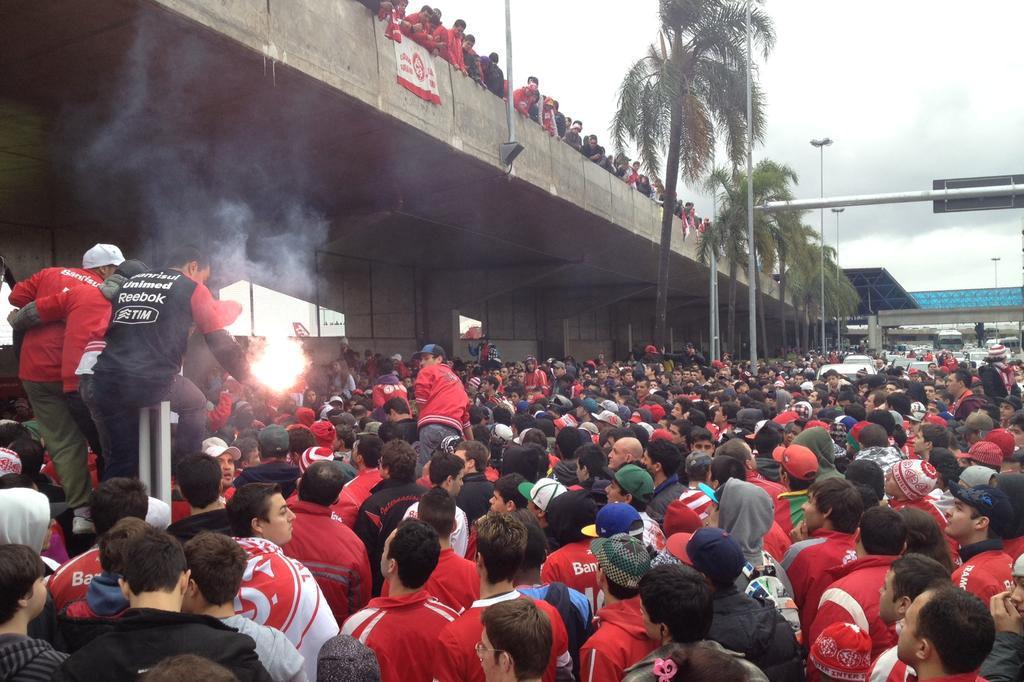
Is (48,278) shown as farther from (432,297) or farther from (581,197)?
(432,297)

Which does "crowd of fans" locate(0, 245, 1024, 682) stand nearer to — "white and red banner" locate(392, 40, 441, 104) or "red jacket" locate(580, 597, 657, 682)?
"red jacket" locate(580, 597, 657, 682)

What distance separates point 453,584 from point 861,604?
6.47 ft

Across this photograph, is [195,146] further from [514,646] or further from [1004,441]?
[514,646]

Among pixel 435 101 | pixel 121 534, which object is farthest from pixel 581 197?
pixel 121 534

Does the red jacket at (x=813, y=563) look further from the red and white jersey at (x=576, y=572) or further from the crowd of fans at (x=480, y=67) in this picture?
the crowd of fans at (x=480, y=67)

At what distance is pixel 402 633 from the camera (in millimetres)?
3510

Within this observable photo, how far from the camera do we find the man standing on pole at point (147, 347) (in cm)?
445

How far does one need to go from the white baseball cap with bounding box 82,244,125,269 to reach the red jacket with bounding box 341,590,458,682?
2.96m

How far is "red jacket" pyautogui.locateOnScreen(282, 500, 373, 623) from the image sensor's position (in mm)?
4316

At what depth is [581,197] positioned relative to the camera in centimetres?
2150

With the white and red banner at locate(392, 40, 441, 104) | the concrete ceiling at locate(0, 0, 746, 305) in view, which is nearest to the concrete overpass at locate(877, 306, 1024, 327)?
the concrete ceiling at locate(0, 0, 746, 305)

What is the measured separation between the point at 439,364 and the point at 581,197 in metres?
13.5

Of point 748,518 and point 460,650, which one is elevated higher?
point 748,518

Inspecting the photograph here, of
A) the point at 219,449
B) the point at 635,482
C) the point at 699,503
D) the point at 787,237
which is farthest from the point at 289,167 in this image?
the point at 787,237
